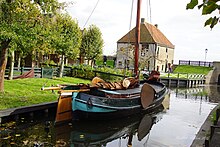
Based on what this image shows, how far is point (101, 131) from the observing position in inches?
460

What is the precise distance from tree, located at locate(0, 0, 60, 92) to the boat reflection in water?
4.17 meters

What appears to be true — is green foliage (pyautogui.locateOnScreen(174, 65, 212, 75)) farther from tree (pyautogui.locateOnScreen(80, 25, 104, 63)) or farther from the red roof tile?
tree (pyautogui.locateOnScreen(80, 25, 104, 63))

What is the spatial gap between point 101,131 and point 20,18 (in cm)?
607

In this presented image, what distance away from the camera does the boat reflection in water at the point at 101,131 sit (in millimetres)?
10156

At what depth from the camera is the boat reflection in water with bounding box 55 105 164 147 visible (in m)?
10.2

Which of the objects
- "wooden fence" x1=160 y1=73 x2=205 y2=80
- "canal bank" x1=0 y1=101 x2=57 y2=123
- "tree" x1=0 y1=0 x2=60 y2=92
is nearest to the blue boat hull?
"canal bank" x1=0 y1=101 x2=57 y2=123

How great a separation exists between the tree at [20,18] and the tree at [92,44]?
25666 millimetres

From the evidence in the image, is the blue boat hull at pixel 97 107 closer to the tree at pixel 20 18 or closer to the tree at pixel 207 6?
the tree at pixel 20 18

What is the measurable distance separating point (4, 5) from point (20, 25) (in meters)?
1.03

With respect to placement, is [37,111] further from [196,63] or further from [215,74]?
[196,63]

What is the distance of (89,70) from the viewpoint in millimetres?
28625

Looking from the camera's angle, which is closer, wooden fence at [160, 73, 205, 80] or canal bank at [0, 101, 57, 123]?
canal bank at [0, 101, 57, 123]

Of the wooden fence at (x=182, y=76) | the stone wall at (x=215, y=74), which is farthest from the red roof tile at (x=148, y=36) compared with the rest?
the stone wall at (x=215, y=74)

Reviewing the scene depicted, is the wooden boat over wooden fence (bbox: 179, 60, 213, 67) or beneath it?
beneath
